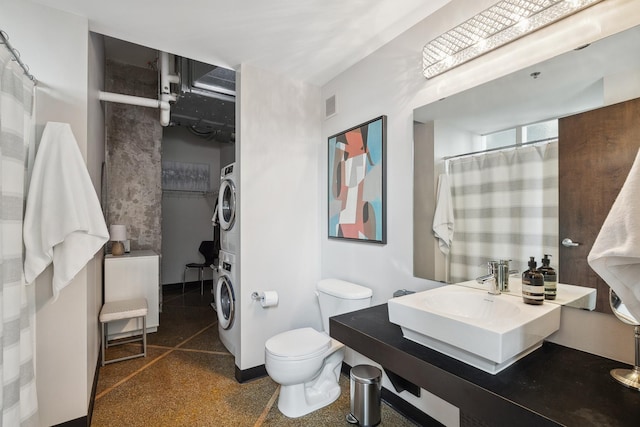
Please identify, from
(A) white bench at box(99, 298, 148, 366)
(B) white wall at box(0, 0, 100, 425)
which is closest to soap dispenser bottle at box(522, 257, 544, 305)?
(B) white wall at box(0, 0, 100, 425)

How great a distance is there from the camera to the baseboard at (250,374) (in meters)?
2.35

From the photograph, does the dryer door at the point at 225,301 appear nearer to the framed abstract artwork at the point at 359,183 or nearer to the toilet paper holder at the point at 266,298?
the toilet paper holder at the point at 266,298

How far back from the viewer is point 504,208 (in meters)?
1.46

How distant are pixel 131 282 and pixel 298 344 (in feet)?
7.18

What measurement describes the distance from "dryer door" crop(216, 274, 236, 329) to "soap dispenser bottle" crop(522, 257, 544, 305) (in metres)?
2.11

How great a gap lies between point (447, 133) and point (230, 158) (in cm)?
436

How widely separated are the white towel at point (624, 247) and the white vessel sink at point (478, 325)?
29 centimetres

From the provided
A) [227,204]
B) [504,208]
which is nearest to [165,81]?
[227,204]

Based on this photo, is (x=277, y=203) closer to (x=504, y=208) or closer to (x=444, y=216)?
(x=444, y=216)

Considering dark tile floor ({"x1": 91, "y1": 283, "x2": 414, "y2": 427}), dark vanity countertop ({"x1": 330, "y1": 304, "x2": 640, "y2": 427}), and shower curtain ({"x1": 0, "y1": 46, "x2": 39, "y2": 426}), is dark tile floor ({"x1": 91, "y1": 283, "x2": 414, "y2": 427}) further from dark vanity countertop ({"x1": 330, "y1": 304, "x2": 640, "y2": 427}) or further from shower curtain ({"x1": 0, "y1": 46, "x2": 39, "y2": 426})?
dark vanity countertop ({"x1": 330, "y1": 304, "x2": 640, "y2": 427})

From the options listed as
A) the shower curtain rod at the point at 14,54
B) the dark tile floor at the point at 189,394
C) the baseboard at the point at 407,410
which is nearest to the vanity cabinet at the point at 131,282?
the dark tile floor at the point at 189,394

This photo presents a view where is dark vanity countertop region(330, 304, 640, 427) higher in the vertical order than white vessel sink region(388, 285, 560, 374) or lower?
lower

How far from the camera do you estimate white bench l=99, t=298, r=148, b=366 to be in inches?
105

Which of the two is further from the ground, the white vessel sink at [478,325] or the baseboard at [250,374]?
the white vessel sink at [478,325]
